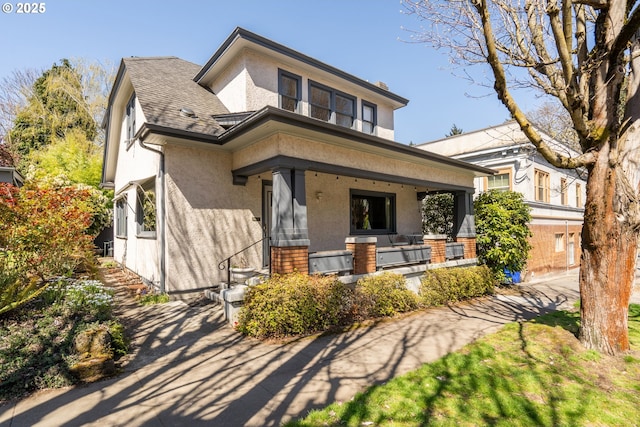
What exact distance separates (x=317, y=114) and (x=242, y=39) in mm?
3479

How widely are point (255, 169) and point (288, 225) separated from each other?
1748mm

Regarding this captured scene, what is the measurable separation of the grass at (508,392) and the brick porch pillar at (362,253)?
3.03 metres

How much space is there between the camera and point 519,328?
6.57 metres

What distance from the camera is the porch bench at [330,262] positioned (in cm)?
737

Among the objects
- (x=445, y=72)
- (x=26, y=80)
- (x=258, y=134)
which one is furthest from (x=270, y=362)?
(x=26, y=80)

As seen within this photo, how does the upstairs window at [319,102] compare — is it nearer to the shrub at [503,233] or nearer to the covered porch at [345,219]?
the covered porch at [345,219]

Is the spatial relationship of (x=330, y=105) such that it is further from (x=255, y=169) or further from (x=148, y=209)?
(x=148, y=209)

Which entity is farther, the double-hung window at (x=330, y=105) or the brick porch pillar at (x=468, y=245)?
the double-hung window at (x=330, y=105)

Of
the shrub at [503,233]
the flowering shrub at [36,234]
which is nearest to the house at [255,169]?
the shrub at [503,233]

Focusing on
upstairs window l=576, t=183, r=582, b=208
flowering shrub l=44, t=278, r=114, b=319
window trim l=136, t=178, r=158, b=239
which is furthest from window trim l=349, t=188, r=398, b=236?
upstairs window l=576, t=183, r=582, b=208

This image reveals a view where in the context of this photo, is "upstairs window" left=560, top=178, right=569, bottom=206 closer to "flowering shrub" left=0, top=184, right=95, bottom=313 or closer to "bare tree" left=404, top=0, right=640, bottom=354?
"bare tree" left=404, top=0, right=640, bottom=354

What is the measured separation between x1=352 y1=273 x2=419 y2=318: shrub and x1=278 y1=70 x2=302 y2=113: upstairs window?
21.7ft

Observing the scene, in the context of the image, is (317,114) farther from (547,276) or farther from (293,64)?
(547,276)

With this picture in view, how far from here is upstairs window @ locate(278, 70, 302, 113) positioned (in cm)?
1094
